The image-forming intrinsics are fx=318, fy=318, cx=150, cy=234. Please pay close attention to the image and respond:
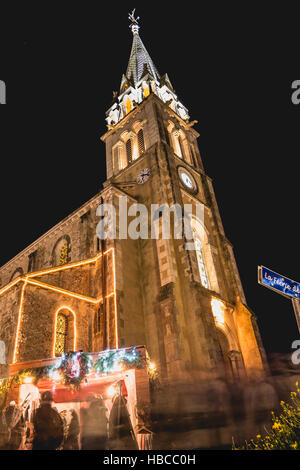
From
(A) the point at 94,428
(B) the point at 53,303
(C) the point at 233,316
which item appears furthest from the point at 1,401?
(C) the point at 233,316

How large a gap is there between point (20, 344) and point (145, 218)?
11650 mm

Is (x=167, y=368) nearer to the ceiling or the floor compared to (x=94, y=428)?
nearer to the ceiling

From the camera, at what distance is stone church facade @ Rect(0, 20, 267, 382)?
53.1 feet

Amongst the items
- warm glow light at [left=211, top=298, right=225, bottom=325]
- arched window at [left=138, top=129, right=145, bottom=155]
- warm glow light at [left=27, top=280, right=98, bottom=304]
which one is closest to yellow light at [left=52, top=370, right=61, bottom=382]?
warm glow light at [left=27, top=280, right=98, bottom=304]

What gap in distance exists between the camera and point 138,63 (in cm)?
4144

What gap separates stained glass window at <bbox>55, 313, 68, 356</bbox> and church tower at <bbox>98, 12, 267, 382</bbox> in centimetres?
288

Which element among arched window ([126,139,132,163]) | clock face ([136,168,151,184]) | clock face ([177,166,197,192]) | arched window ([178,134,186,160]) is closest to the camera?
clock face ([136,168,151,184])

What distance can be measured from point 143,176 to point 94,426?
63.7 ft

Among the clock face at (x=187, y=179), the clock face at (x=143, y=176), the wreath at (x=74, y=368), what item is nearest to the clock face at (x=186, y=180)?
the clock face at (x=187, y=179)

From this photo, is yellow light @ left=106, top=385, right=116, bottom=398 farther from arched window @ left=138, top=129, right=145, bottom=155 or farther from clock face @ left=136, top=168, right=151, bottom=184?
arched window @ left=138, top=129, right=145, bottom=155

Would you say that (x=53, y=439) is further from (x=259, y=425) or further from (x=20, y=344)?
(x=20, y=344)

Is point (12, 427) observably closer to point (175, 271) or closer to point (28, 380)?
point (28, 380)

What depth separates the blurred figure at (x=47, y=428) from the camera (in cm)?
839

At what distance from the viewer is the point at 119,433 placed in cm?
852
